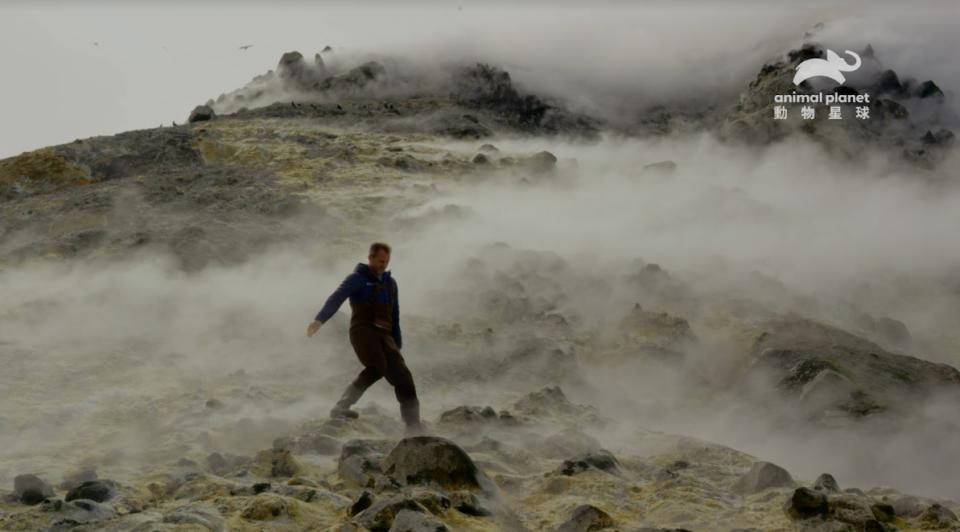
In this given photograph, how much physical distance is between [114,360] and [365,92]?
59.9ft

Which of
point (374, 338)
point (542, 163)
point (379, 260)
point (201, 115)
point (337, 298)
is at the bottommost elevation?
point (374, 338)

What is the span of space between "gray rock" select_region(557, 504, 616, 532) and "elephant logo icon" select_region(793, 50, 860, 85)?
73.4 ft

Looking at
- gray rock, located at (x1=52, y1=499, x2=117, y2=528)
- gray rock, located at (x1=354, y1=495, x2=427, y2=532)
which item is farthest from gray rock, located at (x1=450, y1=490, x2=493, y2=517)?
gray rock, located at (x1=52, y1=499, x2=117, y2=528)

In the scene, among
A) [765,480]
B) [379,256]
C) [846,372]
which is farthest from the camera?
[846,372]

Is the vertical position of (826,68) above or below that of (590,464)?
above

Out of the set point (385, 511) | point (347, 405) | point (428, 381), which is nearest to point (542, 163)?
point (428, 381)

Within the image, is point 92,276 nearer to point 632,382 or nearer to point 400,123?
point 632,382

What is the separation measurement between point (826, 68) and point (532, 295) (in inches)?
737

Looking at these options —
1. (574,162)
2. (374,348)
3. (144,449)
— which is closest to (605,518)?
(374,348)

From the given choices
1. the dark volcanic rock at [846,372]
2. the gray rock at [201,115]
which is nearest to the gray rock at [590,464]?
the dark volcanic rock at [846,372]

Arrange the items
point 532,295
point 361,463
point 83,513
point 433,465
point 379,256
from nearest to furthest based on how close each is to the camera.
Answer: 1. point 83,513
2. point 433,465
3. point 361,463
4. point 379,256
5. point 532,295

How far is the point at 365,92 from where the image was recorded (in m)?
25.8

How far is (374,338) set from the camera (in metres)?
6.41

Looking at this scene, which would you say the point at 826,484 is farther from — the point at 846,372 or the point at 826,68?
the point at 826,68
